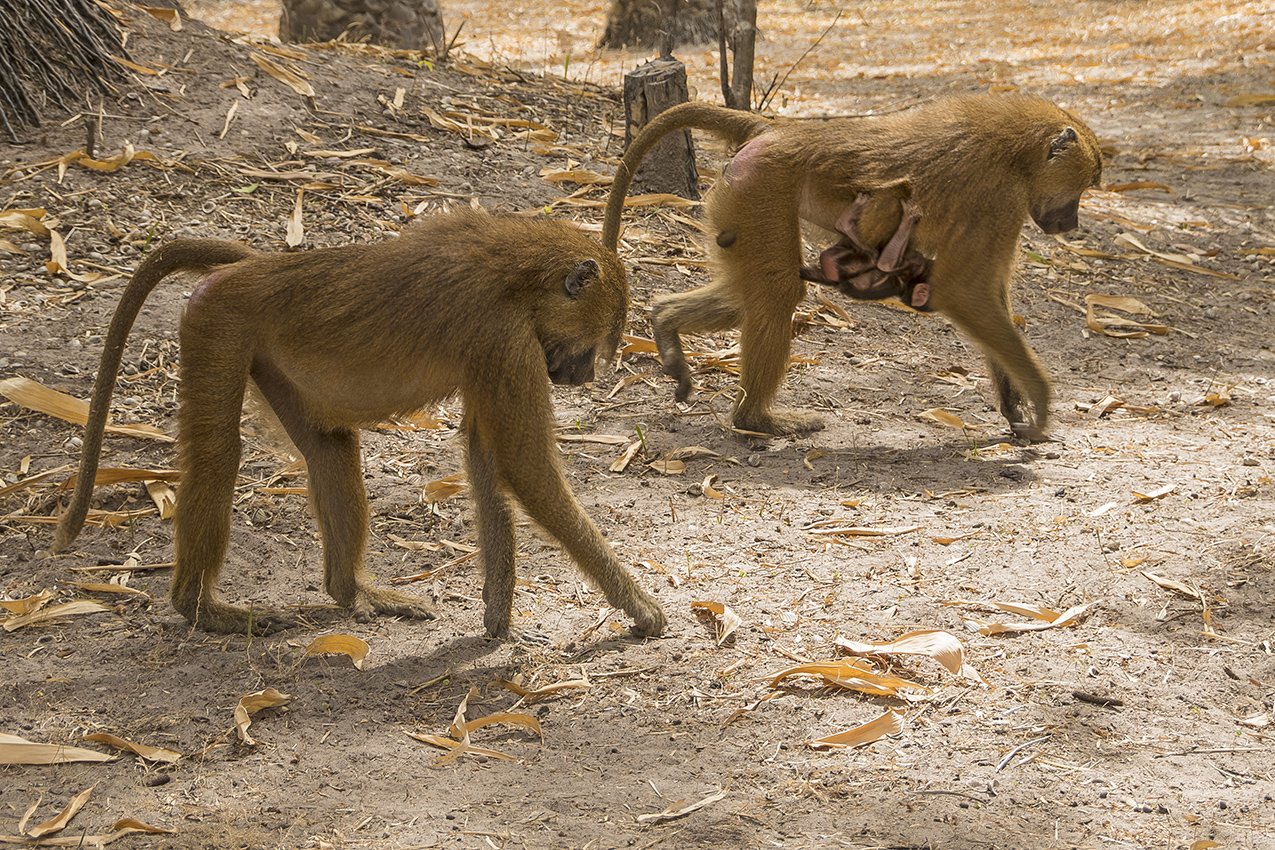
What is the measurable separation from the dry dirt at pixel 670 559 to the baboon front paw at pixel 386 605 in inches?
2.1

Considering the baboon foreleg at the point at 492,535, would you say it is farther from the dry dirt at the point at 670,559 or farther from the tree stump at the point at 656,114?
the tree stump at the point at 656,114

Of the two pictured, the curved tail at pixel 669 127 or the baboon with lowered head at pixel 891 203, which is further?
the curved tail at pixel 669 127

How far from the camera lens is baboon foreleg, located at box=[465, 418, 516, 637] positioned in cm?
459

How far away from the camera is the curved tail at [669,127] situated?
629 cm

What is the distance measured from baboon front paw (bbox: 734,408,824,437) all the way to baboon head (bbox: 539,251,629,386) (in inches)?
68.5

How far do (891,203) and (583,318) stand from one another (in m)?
2.18

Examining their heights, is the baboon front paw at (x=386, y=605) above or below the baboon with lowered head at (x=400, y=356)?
below

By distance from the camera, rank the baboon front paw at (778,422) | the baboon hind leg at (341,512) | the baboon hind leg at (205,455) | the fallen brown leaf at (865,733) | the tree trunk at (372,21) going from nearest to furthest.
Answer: the fallen brown leaf at (865,733) < the baboon hind leg at (205,455) < the baboon hind leg at (341,512) < the baboon front paw at (778,422) < the tree trunk at (372,21)

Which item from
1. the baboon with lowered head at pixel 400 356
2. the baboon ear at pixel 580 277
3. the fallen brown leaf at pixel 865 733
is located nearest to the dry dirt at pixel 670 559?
the fallen brown leaf at pixel 865 733

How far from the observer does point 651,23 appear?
14891 mm

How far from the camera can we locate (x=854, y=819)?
11.5ft

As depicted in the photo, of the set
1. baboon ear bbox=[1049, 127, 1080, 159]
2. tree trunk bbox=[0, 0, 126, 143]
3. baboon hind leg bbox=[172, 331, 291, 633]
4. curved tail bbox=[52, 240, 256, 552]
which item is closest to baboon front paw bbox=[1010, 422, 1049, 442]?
baboon ear bbox=[1049, 127, 1080, 159]

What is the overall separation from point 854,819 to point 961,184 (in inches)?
140

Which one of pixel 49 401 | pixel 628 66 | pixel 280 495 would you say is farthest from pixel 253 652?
pixel 628 66
